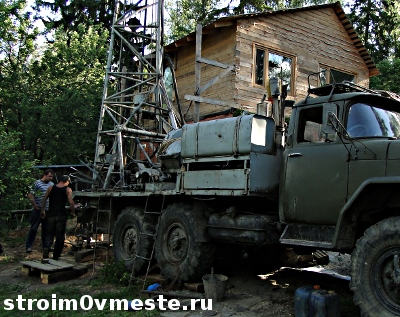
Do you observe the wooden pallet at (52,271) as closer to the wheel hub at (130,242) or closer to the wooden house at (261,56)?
the wheel hub at (130,242)

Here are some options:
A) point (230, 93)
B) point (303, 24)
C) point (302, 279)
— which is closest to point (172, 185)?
point (302, 279)

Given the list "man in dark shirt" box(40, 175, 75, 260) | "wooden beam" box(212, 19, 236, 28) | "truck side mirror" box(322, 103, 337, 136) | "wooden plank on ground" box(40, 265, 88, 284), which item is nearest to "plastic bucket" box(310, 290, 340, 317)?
"truck side mirror" box(322, 103, 337, 136)

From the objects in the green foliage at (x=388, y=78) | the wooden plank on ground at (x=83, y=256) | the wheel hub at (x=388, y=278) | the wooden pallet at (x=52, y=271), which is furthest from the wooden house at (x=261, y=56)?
the wheel hub at (x=388, y=278)

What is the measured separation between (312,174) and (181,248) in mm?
2878

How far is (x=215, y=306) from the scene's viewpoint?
5758 mm

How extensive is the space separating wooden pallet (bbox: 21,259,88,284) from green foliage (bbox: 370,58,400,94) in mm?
16755

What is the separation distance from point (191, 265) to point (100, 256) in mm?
3917

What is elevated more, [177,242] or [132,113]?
[132,113]

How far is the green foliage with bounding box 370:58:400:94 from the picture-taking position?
761 inches

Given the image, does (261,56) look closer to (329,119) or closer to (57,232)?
(57,232)

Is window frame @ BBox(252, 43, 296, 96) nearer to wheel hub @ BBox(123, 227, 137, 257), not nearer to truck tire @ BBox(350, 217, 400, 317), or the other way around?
wheel hub @ BBox(123, 227, 137, 257)

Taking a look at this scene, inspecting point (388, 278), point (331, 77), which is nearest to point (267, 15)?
point (331, 77)

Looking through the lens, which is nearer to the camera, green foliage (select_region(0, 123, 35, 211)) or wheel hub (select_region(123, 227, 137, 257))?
wheel hub (select_region(123, 227, 137, 257))

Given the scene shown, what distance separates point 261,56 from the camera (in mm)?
13375
